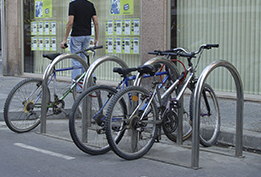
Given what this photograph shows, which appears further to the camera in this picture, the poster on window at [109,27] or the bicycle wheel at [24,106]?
the poster on window at [109,27]

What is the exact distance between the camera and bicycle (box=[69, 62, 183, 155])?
4766 mm

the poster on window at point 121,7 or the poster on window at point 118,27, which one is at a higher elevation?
the poster on window at point 121,7

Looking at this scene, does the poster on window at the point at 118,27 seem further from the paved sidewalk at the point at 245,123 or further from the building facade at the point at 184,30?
the paved sidewalk at the point at 245,123

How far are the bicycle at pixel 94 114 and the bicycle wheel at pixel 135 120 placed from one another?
118 mm

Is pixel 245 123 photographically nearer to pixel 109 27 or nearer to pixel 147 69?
pixel 147 69

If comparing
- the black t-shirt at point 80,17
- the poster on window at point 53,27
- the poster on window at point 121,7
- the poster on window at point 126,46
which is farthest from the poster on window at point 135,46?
the poster on window at point 53,27

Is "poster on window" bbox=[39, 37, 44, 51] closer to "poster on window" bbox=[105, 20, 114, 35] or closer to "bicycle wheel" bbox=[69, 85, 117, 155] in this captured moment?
"poster on window" bbox=[105, 20, 114, 35]

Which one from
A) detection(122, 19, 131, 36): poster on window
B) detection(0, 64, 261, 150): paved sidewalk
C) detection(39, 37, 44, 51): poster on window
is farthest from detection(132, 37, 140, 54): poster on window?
detection(39, 37, 44, 51): poster on window

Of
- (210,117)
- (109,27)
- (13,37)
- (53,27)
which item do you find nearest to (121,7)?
(109,27)

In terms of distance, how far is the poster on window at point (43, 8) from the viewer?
41.4 feet

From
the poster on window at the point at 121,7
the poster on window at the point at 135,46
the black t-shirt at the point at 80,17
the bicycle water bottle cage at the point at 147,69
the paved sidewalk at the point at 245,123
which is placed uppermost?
the poster on window at the point at 121,7

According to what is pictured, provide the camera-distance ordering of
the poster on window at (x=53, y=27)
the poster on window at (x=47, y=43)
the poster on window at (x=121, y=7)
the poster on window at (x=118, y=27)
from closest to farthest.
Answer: the poster on window at (x=121, y=7) < the poster on window at (x=118, y=27) < the poster on window at (x=53, y=27) < the poster on window at (x=47, y=43)

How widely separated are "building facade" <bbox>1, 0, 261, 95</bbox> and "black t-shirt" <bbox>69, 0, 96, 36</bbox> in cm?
236

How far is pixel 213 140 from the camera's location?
5.65 m
